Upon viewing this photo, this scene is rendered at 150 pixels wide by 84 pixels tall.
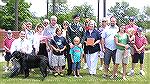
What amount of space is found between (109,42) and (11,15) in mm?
19522

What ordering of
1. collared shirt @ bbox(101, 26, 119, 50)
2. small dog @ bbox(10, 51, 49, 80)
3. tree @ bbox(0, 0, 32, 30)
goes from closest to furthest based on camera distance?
small dog @ bbox(10, 51, 49, 80)
collared shirt @ bbox(101, 26, 119, 50)
tree @ bbox(0, 0, 32, 30)

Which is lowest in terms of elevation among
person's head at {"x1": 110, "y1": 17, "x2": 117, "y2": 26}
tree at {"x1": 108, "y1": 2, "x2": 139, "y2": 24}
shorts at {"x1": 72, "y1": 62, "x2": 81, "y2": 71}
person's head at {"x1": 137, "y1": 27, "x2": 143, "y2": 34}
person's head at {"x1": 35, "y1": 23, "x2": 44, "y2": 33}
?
shorts at {"x1": 72, "y1": 62, "x2": 81, "y2": 71}

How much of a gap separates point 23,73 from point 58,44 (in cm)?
130

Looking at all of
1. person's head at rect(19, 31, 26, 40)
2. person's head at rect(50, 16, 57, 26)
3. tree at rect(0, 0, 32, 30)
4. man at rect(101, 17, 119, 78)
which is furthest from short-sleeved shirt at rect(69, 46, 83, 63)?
tree at rect(0, 0, 32, 30)

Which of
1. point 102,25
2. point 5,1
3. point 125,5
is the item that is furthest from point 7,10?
point 102,25

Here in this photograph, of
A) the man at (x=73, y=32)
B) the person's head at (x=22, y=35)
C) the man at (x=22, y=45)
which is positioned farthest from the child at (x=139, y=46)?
the person's head at (x=22, y=35)

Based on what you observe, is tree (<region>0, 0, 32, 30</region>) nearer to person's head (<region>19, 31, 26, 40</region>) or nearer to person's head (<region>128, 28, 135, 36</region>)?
person's head (<region>19, 31, 26, 40</region>)

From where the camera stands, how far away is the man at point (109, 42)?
10703 mm

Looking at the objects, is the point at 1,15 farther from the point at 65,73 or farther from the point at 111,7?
the point at 65,73

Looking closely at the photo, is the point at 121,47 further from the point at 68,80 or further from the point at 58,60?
the point at 58,60

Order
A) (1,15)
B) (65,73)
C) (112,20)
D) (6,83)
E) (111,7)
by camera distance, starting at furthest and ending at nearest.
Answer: (1,15)
(111,7)
(65,73)
(112,20)
(6,83)

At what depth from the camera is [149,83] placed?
993 centimetres

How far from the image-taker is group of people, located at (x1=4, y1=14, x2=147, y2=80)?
10555 millimetres

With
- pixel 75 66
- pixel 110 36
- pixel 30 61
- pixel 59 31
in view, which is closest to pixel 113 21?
pixel 110 36
